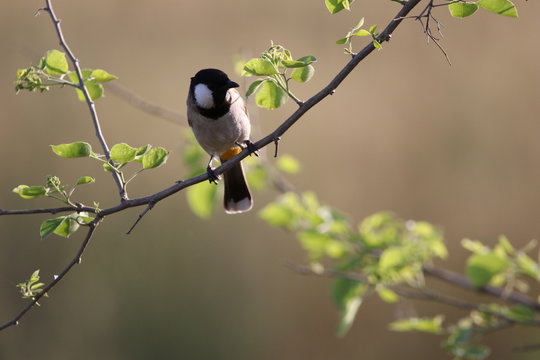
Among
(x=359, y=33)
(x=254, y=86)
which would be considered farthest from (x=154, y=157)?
(x=359, y=33)

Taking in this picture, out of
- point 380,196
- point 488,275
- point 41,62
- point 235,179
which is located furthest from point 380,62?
point 41,62

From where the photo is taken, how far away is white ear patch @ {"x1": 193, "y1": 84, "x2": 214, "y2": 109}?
99.6 inches

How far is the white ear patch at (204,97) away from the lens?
2529mm

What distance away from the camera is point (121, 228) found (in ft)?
15.3

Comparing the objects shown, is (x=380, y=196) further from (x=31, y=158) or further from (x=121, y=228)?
(x=31, y=158)

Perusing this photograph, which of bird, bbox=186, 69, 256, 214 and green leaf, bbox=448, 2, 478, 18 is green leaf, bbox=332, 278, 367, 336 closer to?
bird, bbox=186, 69, 256, 214

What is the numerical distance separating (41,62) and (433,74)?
409 cm

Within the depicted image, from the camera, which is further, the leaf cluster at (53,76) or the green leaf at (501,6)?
the leaf cluster at (53,76)

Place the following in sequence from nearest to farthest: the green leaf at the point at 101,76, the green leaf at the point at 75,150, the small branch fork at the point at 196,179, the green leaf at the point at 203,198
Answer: the small branch fork at the point at 196,179, the green leaf at the point at 75,150, the green leaf at the point at 101,76, the green leaf at the point at 203,198

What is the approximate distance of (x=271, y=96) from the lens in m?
1.58

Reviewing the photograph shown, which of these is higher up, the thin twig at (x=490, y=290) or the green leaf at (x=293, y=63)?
the green leaf at (x=293, y=63)

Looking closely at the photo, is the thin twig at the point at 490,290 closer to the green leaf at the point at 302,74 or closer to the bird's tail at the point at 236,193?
the bird's tail at the point at 236,193

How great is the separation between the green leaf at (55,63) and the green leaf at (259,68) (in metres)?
0.49

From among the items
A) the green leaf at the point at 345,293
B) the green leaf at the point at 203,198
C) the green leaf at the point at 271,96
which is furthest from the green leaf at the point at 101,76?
the green leaf at the point at 345,293
